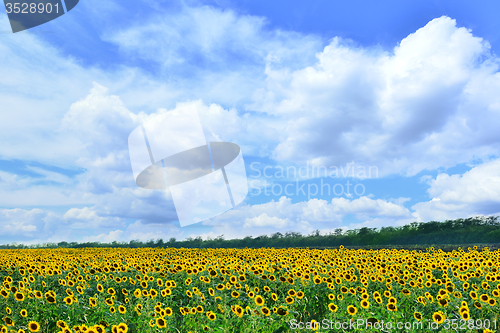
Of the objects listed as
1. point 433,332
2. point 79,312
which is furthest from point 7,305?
point 433,332

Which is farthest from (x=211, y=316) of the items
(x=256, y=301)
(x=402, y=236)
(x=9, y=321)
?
(x=402, y=236)

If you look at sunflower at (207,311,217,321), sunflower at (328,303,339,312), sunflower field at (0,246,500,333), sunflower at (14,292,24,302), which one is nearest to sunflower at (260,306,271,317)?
sunflower field at (0,246,500,333)

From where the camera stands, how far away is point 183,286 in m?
9.18

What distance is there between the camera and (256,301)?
23.0 ft

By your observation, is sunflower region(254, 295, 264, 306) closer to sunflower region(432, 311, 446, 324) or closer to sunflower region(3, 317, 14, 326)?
sunflower region(432, 311, 446, 324)

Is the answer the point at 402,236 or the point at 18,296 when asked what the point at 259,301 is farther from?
the point at 402,236

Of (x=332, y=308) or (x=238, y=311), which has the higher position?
(x=238, y=311)

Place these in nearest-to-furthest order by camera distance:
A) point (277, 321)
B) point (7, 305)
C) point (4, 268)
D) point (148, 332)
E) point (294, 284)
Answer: point (148, 332) < point (277, 321) < point (7, 305) < point (294, 284) < point (4, 268)

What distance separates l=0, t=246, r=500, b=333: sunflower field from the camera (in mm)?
6355

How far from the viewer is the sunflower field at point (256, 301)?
636cm

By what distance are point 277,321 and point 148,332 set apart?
7.77 feet

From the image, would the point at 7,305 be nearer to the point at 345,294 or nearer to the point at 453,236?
the point at 345,294

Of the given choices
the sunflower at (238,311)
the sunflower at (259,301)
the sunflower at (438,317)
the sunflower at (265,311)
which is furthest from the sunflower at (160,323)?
the sunflower at (438,317)

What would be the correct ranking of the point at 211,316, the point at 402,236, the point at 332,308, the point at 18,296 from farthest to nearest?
the point at 402,236 < the point at 18,296 < the point at 332,308 < the point at 211,316
